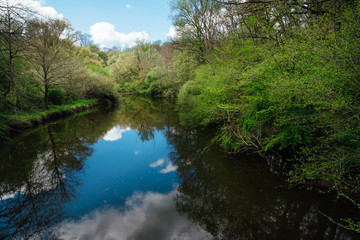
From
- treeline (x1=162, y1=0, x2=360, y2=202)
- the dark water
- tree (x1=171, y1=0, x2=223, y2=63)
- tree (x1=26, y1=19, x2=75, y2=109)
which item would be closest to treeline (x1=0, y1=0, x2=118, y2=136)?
tree (x1=26, y1=19, x2=75, y2=109)

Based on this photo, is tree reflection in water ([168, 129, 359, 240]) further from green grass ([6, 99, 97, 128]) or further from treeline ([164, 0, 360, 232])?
green grass ([6, 99, 97, 128])

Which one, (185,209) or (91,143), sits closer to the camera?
(185,209)

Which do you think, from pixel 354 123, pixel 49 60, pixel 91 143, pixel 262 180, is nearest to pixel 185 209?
pixel 262 180

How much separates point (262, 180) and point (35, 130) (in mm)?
16134

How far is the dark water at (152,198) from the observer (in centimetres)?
499

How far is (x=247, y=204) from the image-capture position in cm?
584

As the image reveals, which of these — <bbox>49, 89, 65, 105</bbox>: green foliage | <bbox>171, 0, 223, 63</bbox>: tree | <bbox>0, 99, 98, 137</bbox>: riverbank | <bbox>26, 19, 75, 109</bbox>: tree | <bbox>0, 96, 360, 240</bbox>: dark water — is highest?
<bbox>171, 0, 223, 63</bbox>: tree

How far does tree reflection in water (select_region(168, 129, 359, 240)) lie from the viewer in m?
4.83

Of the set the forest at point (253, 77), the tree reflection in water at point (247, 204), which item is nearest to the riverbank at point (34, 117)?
the forest at point (253, 77)

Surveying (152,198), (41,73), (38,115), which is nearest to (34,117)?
(38,115)

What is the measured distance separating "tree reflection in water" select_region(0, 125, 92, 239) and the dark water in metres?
0.03

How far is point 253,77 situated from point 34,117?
17022 mm

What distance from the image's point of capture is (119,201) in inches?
248

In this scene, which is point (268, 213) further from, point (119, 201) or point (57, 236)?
point (57, 236)
